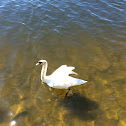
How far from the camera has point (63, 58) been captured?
8.53 metres

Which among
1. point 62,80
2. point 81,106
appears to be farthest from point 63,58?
point 81,106

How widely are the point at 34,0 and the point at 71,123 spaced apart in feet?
41.1

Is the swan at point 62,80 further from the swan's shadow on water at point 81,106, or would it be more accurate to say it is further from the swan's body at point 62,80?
the swan's shadow on water at point 81,106

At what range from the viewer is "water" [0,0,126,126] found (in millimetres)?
5891

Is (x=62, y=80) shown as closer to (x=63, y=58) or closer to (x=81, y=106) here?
(x=81, y=106)

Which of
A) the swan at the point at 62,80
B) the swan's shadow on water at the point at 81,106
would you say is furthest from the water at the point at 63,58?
the swan at the point at 62,80

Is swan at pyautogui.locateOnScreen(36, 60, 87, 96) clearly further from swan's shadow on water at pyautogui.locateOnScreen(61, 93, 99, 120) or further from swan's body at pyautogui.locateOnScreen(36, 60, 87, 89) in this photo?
swan's shadow on water at pyautogui.locateOnScreen(61, 93, 99, 120)

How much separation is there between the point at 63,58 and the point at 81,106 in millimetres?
3209

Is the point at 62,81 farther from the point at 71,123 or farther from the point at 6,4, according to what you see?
the point at 6,4

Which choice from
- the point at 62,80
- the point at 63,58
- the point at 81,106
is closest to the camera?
the point at 62,80

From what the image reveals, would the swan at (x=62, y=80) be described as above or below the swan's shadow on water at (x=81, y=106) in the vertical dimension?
above

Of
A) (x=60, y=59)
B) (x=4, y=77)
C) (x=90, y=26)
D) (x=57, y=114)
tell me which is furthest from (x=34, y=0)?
(x=57, y=114)

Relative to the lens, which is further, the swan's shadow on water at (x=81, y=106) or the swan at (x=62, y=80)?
the swan at (x=62, y=80)

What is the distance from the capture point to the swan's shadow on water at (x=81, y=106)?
19.3ft
